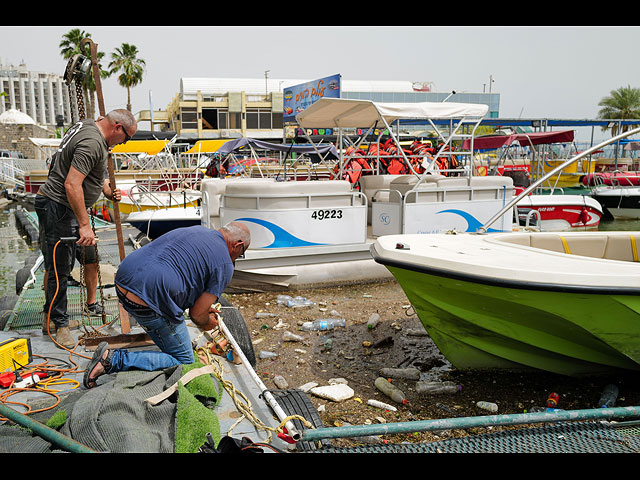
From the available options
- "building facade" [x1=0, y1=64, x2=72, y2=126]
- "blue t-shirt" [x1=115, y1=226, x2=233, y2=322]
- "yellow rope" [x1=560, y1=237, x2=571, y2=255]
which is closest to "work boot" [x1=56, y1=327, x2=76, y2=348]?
"blue t-shirt" [x1=115, y1=226, x2=233, y2=322]

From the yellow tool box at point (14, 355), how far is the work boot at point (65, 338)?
1.41 feet

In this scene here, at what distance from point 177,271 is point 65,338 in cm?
156

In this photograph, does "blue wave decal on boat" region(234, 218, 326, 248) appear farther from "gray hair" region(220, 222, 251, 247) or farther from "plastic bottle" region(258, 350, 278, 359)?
"gray hair" region(220, 222, 251, 247)

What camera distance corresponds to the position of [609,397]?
416 cm

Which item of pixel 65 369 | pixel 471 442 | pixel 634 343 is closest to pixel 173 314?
pixel 65 369

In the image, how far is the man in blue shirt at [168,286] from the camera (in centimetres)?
326

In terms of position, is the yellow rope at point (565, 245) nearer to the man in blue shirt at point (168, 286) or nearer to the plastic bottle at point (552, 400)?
the plastic bottle at point (552, 400)

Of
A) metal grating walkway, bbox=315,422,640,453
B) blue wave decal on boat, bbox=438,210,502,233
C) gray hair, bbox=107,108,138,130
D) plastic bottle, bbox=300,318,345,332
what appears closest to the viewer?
metal grating walkway, bbox=315,422,640,453

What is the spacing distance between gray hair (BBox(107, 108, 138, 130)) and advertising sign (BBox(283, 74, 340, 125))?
646 inches

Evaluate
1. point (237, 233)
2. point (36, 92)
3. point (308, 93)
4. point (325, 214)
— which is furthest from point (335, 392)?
point (36, 92)

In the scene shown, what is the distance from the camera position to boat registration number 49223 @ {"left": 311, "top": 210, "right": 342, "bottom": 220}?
7996mm

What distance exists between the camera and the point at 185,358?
11.8 feet

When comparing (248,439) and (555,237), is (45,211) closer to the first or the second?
(248,439)

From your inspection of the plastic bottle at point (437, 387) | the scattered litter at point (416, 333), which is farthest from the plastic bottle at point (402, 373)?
the scattered litter at point (416, 333)
